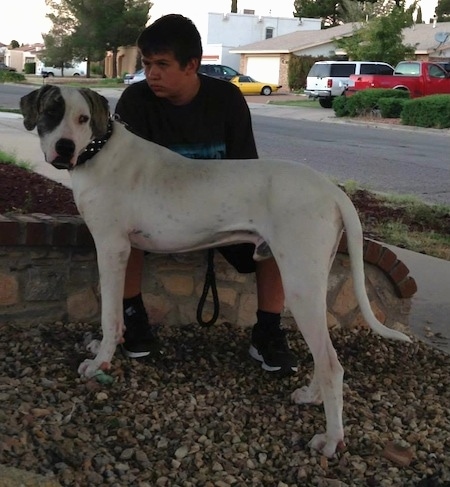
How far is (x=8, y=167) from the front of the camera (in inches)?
311

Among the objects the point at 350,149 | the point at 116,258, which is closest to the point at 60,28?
the point at 350,149

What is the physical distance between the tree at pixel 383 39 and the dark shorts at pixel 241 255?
36.2m

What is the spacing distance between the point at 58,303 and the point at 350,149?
44.3ft

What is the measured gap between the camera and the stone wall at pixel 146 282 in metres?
4.32

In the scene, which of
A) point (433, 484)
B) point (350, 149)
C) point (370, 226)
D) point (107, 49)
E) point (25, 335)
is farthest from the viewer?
point (107, 49)

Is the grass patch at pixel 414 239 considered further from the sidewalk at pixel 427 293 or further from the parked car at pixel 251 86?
the parked car at pixel 251 86

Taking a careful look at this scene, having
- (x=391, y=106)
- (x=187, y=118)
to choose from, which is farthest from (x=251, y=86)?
(x=187, y=118)

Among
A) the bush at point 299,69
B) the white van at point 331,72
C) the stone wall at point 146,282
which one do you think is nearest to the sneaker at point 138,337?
the stone wall at point 146,282

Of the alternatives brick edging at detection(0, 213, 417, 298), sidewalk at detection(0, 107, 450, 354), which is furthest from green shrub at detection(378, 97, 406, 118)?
brick edging at detection(0, 213, 417, 298)

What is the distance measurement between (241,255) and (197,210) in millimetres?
642

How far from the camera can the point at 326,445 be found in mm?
3336

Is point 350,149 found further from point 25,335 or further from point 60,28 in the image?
point 60,28

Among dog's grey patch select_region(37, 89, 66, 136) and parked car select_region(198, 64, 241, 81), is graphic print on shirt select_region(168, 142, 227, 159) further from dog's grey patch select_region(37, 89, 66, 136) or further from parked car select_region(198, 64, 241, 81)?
parked car select_region(198, 64, 241, 81)

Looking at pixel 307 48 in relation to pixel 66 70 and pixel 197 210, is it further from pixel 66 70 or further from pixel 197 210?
pixel 197 210
